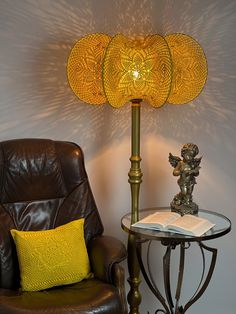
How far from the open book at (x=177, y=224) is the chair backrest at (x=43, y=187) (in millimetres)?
351

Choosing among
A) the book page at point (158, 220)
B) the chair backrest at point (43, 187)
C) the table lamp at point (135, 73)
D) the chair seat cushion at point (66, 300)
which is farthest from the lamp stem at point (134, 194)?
the chair seat cushion at point (66, 300)

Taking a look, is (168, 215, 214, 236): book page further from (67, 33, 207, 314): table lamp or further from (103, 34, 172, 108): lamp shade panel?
(103, 34, 172, 108): lamp shade panel

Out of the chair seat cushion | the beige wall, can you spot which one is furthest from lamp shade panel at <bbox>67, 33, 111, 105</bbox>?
the chair seat cushion

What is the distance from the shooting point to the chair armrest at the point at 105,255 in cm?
185

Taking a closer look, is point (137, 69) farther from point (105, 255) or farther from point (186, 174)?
point (105, 255)

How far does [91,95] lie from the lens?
6.93ft

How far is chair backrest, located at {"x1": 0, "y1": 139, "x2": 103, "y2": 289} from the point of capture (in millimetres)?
2059

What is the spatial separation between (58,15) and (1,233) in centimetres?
129

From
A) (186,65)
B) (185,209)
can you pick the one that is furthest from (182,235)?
(186,65)

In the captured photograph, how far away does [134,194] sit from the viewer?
6.89 feet

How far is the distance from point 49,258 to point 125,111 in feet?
3.48

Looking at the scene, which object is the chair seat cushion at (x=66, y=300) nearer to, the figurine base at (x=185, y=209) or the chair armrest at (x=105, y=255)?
the chair armrest at (x=105, y=255)

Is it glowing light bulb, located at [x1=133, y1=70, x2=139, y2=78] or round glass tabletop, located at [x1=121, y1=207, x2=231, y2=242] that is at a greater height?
glowing light bulb, located at [x1=133, y1=70, x2=139, y2=78]

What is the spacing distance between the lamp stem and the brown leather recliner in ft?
0.50
